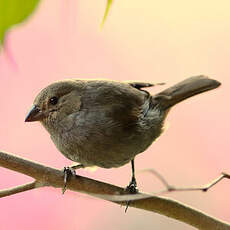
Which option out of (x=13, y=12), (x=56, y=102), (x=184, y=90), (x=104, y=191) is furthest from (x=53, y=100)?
(x=13, y=12)

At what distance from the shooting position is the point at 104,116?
1.98 metres

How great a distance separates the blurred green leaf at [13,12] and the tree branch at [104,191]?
0.79 meters

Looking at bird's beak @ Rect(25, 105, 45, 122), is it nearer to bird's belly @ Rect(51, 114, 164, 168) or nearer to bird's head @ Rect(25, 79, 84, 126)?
bird's head @ Rect(25, 79, 84, 126)

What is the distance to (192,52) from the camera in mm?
3295

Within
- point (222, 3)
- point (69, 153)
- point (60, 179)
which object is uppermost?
point (222, 3)

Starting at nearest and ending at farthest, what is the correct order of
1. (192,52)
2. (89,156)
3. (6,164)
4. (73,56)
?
(6,164), (89,156), (73,56), (192,52)

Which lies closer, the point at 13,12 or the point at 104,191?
the point at 13,12

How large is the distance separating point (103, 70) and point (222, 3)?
904 mm

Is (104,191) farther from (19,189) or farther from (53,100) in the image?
(53,100)

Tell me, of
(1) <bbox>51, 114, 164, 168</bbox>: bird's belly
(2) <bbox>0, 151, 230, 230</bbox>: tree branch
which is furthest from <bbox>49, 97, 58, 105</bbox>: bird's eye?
(2) <bbox>0, 151, 230, 230</bbox>: tree branch

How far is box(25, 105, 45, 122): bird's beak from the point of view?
1.89 m

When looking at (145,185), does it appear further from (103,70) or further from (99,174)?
(103,70)

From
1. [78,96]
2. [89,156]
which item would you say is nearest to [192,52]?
[78,96]

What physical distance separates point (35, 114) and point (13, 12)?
150 centimetres
